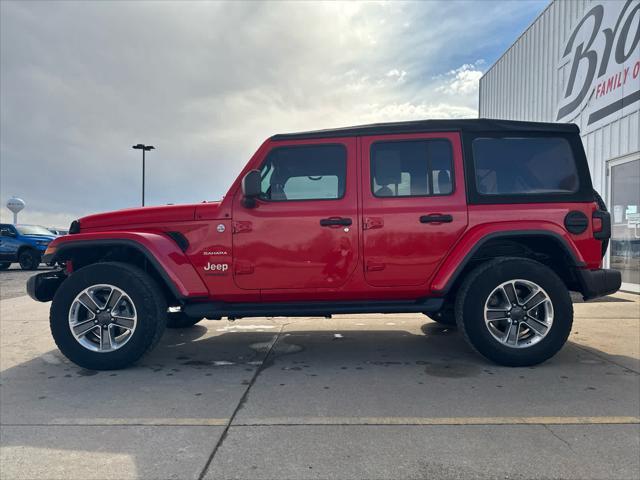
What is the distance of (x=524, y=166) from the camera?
12.3 feet

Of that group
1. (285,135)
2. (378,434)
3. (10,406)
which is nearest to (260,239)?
(285,135)

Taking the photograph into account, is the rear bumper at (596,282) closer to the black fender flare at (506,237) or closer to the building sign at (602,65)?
the black fender flare at (506,237)

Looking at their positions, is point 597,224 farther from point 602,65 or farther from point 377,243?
point 602,65

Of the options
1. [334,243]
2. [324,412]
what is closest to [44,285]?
[334,243]

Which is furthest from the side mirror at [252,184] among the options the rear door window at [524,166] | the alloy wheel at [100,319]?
the rear door window at [524,166]

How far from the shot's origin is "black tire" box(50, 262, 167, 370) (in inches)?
139

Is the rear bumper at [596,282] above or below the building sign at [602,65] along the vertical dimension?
below

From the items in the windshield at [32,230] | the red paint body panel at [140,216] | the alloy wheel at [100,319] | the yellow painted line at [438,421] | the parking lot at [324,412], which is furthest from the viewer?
the windshield at [32,230]

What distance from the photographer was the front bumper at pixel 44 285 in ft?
12.4

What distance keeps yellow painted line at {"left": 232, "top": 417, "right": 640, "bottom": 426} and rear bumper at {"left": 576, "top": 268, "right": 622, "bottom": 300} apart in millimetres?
1288

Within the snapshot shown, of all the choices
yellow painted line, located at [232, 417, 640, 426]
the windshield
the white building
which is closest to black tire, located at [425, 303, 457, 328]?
yellow painted line, located at [232, 417, 640, 426]

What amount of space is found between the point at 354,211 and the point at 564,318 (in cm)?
198

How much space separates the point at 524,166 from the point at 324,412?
2.76 metres

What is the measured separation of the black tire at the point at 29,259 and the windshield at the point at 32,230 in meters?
0.75
